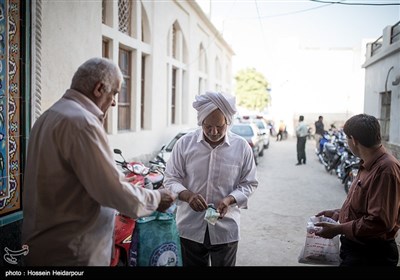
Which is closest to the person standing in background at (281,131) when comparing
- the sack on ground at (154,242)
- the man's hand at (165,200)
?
the sack on ground at (154,242)

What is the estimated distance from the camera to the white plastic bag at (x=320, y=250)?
220cm

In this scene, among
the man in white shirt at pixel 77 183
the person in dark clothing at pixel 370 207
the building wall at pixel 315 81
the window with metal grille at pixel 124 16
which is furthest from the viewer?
the building wall at pixel 315 81

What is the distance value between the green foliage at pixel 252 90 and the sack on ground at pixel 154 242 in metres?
41.1

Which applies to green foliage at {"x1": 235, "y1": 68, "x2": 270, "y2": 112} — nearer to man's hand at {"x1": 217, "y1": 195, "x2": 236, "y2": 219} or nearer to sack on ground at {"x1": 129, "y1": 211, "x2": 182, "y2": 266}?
man's hand at {"x1": 217, "y1": 195, "x2": 236, "y2": 219}

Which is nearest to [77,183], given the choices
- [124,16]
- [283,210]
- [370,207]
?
[370,207]

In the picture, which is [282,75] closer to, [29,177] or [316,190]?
[316,190]

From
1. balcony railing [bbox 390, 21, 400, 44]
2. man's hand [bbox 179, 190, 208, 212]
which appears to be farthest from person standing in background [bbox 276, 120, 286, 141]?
man's hand [bbox 179, 190, 208, 212]

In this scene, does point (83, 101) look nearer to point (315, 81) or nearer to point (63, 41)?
point (63, 41)

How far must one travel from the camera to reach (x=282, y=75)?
24.2 m

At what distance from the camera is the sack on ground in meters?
1.84

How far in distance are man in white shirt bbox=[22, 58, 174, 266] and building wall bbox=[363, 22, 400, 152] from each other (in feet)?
15.4

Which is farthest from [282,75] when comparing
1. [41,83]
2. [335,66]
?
[41,83]

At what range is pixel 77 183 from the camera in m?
1.58

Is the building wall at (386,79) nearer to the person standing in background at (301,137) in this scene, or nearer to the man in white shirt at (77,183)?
the person standing in background at (301,137)
